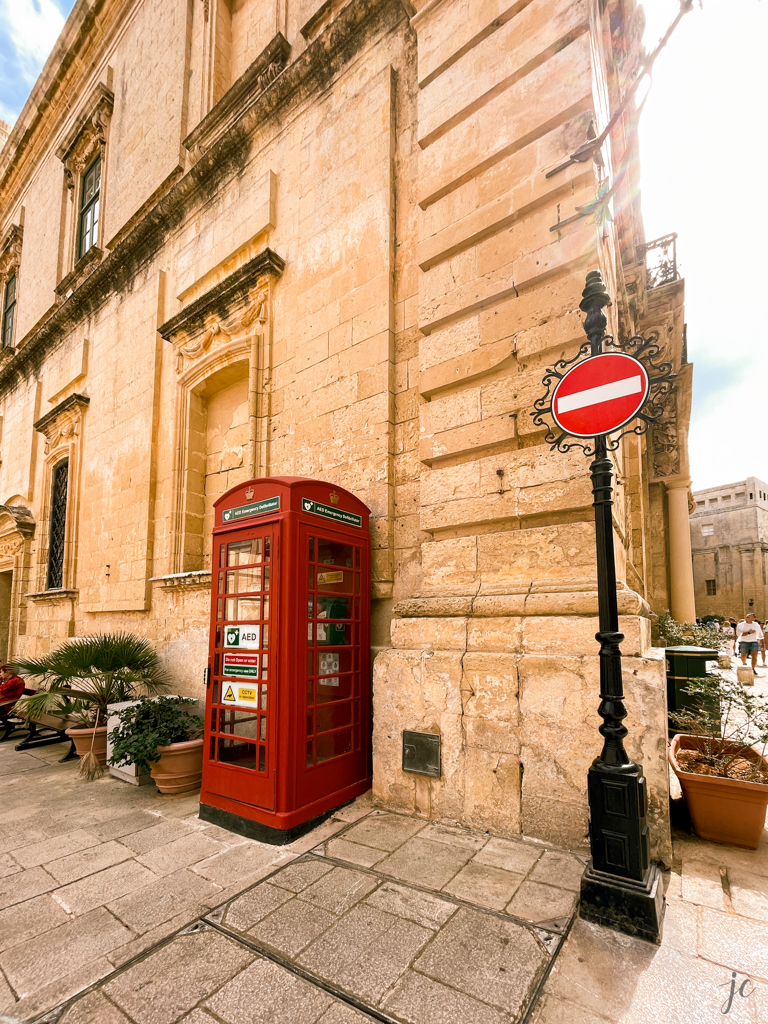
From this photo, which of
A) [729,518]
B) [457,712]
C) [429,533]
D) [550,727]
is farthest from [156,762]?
[729,518]

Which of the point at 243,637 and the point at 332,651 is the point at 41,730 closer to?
the point at 243,637

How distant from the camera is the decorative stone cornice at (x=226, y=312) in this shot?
677cm

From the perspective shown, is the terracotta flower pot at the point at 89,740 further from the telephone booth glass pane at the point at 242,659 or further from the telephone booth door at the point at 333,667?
the telephone booth door at the point at 333,667

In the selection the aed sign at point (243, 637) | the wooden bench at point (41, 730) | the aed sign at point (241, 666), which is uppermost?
the aed sign at point (243, 637)

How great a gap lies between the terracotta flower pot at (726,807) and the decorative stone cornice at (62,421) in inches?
467

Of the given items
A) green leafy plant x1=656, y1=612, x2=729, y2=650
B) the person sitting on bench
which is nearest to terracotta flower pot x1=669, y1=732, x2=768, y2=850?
green leafy plant x1=656, y1=612, x2=729, y2=650

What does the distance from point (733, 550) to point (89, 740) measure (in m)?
45.9

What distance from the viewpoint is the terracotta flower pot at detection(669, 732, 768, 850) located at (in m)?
3.18

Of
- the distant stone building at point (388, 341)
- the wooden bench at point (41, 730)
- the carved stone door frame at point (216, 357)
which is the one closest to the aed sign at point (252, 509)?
the distant stone building at point (388, 341)

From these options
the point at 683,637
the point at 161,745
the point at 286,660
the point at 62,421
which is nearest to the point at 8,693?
the point at 161,745

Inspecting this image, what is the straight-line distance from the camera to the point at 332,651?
14.4ft

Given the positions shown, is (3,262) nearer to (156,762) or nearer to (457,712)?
(156,762)

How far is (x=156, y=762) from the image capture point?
484 centimetres

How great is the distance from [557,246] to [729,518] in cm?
4585
